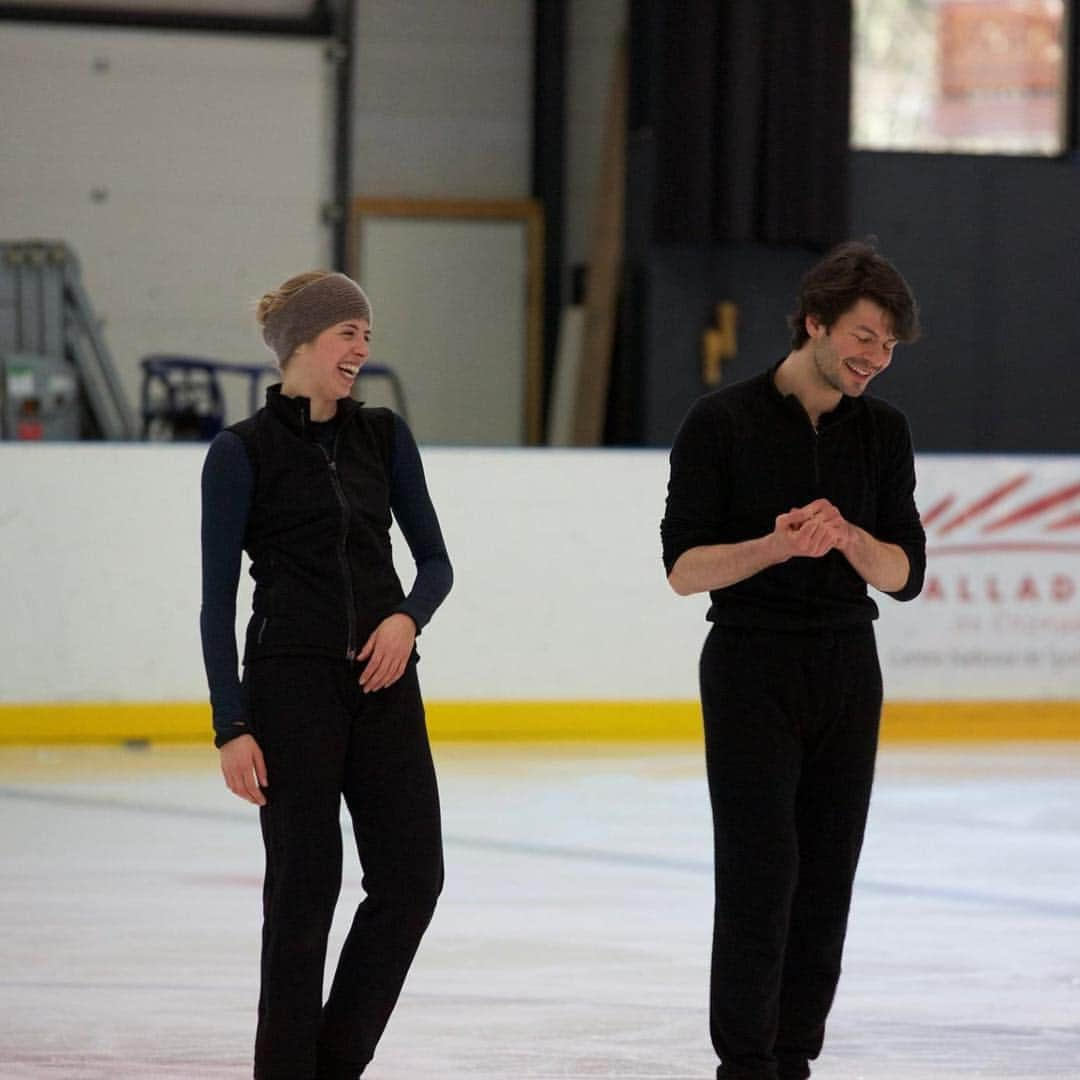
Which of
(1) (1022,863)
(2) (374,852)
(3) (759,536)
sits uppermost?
(3) (759,536)

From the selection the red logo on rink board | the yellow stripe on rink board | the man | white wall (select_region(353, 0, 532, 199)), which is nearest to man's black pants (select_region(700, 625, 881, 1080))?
the man

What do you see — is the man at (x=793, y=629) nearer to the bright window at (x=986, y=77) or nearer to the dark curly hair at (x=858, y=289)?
the dark curly hair at (x=858, y=289)

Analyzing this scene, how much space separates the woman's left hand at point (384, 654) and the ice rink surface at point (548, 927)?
1.00m

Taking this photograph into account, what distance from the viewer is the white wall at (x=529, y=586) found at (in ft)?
28.0

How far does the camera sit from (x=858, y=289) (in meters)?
2.94

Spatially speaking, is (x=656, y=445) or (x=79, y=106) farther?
(x=79, y=106)

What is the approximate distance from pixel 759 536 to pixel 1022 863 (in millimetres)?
3426

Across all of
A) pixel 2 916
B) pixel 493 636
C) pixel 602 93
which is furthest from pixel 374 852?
pixel 602 93

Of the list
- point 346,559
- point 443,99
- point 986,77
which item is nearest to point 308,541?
point 346,559

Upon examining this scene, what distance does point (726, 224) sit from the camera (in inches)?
503

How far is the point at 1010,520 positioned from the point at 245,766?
22.7 feet

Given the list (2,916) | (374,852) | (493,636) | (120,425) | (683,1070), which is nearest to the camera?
(374,852)

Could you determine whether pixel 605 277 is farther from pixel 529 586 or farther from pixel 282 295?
pixel 282 295

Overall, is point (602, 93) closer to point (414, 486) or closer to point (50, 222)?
point (50, 222)
